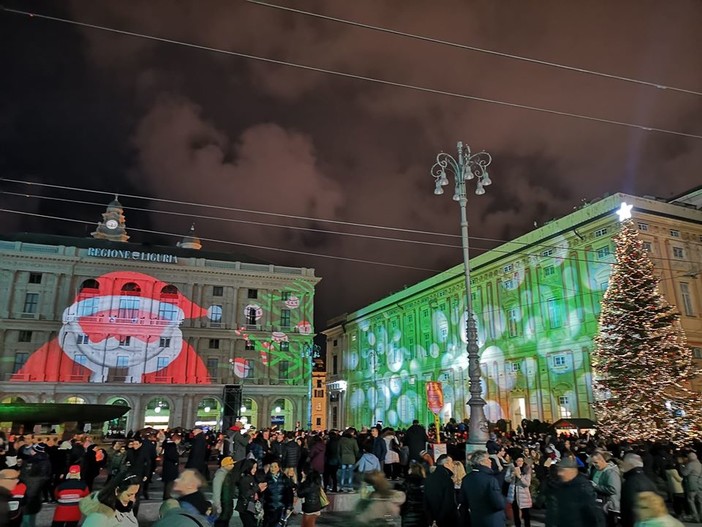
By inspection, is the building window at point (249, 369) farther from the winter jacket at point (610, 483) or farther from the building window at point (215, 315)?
the winter jacket at point (610, 483)

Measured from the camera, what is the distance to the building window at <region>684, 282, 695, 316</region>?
107 feet

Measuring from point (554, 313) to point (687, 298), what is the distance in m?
8.27

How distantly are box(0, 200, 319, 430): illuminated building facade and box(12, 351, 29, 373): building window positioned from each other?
91 millimetres

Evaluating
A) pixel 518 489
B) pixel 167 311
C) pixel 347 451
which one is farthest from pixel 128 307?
pixel 518 489

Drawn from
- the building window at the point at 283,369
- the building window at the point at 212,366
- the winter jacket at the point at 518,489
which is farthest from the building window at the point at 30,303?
the winter jacket at the point at 518,489

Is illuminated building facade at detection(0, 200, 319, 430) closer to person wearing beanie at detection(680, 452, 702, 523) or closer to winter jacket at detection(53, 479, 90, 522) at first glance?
person wearing beanie at detection(680, 452, 702, 523)

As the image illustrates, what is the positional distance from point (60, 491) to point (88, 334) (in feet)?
159

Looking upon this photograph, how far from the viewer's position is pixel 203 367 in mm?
52562

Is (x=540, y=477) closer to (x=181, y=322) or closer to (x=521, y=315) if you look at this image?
(x=521, y=315)

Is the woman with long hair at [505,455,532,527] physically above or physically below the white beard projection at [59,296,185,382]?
below

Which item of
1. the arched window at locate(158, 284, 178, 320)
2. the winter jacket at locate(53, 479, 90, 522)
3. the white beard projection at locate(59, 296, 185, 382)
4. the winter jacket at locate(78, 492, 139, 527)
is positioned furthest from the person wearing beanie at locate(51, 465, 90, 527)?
the arched window at locate(158, 284, 178, 320)

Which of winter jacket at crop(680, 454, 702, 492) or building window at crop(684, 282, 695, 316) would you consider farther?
building window at crop(684, 282, 695, 316)

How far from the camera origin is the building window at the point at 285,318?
56.3 metres

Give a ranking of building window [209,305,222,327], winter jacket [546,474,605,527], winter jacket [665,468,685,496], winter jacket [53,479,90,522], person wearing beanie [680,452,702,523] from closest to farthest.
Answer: winter jacket [546,474,605,527] → winter jacket [53,479,90,522] → person wearing beanie [680,452,702,523] → winter jacket [665,468,685,496] → building window [209,305,222,327]
